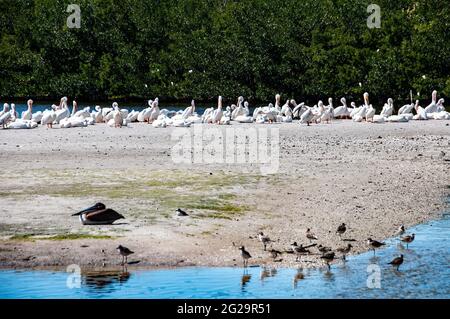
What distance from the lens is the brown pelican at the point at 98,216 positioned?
608 inches

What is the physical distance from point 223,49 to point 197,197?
4261 centimetres

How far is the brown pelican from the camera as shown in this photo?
15453 mm

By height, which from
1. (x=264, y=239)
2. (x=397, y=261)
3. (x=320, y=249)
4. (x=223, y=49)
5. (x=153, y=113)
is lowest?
(x=397, y=261)

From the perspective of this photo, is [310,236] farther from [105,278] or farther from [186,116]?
[186,116]

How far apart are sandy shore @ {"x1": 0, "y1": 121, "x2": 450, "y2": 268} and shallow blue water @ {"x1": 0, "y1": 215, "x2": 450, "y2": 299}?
0.43 metres

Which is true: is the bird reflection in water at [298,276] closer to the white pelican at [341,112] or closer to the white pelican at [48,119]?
the white pelican at [48,119]

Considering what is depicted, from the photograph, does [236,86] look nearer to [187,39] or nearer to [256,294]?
[187,39]

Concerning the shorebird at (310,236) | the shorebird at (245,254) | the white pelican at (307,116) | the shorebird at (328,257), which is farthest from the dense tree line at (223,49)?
the shorebird at (245,254)

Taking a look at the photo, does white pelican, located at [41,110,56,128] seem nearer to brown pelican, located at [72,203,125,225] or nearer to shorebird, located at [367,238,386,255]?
brown pelican, located at [72,203,125,225]

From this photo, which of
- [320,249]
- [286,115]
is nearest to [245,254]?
[320,249]

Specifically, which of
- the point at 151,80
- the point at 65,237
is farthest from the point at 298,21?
the point at 65,237

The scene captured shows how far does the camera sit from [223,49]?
199 feet

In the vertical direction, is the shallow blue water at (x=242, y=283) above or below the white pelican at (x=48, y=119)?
below

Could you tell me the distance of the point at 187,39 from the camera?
63.7 meters
